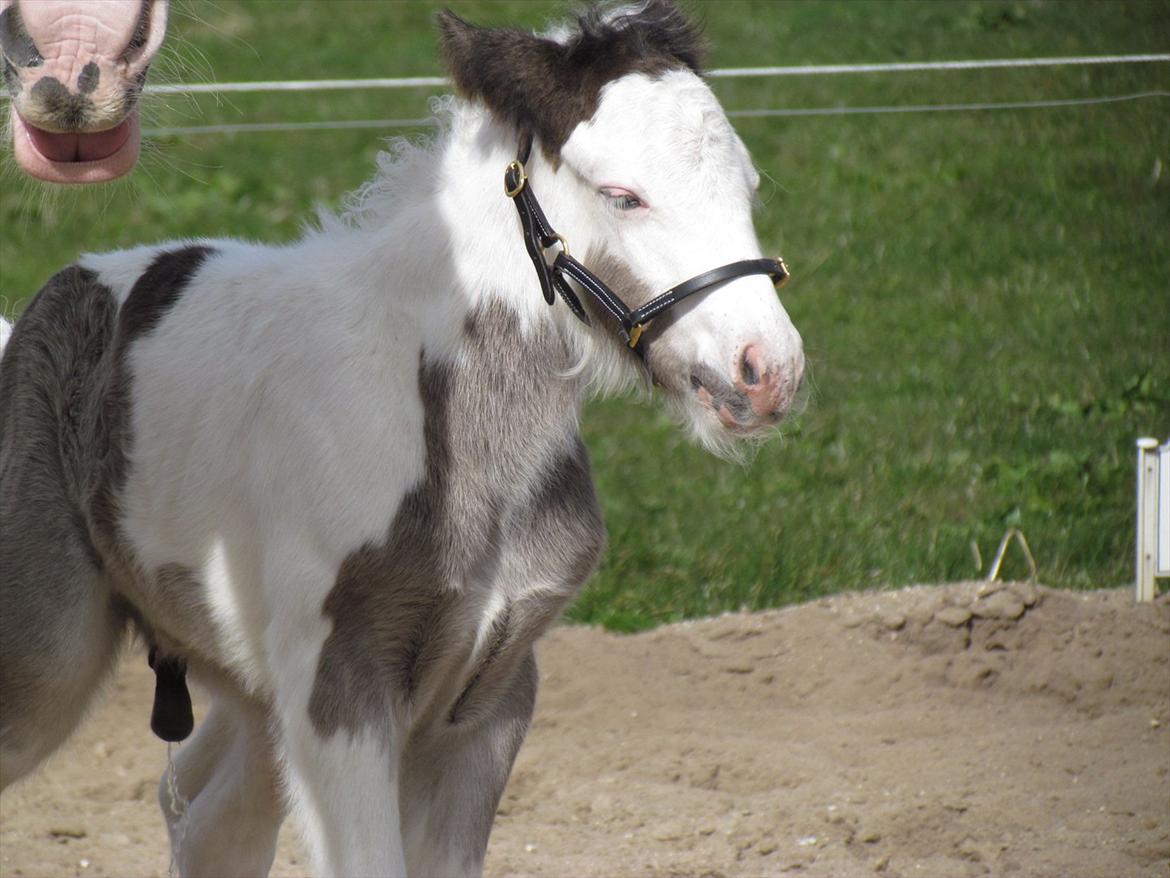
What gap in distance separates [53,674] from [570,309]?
4.77ft

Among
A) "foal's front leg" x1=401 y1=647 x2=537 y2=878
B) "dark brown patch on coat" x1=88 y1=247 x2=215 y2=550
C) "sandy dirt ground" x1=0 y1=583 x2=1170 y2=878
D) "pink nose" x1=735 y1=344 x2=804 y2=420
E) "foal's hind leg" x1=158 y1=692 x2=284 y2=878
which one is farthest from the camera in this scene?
"sandy dirt ground" x1=0 y1=583 x2=1170 y2=878

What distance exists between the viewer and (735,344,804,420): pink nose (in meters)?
2.81

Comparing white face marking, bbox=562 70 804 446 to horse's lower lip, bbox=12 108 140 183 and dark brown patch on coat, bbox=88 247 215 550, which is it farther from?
dark brown patch on coat, bbox=88 247 215 550

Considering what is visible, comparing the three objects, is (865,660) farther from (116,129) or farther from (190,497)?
(116,129)

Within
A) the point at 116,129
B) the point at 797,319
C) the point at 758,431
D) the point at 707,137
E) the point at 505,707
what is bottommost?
the point at 797,319

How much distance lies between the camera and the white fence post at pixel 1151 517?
17.3ft

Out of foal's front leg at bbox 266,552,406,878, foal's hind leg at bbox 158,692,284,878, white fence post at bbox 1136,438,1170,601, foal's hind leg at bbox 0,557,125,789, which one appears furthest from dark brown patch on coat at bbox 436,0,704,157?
white fence post at bbox 1136,438,1170,601

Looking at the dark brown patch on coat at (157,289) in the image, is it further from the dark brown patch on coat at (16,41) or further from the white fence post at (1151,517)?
the white fence post at (1151,517)

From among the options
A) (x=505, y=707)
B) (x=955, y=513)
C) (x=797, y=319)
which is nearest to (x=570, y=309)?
(x=505, y=707)

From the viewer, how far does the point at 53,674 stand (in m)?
3.46

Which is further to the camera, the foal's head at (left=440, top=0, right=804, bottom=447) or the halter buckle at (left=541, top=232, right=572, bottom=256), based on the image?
the halter buckle at (left=541, top=232, right=572, bottom=256)

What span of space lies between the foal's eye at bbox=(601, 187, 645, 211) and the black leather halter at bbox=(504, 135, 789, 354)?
0.14 metres

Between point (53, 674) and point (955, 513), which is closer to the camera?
point (53, 674)

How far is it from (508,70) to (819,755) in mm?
2633
